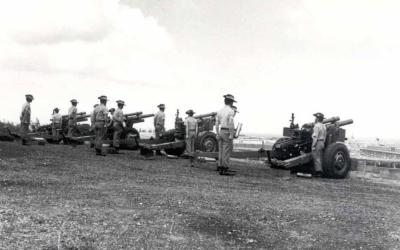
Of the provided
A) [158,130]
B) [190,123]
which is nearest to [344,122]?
[190,123]

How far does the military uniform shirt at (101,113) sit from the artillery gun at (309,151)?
561 cm

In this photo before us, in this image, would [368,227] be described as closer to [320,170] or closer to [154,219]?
[154,219]

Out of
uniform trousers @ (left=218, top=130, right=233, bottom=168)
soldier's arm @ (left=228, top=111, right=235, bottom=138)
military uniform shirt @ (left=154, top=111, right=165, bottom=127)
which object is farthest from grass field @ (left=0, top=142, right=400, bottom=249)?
military uniform shirt @ (left=154, top=111, right=165, bottom=127)

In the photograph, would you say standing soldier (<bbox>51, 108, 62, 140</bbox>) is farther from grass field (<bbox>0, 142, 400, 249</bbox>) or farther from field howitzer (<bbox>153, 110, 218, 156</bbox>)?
grass field (<bbox>0, 142, 400, 249</bbox>)

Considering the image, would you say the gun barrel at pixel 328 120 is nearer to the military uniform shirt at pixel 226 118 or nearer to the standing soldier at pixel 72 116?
the military uniform shirt at pixel 226 118

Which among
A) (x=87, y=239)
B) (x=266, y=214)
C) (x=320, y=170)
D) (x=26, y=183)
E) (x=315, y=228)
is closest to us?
(x=87, y=239)

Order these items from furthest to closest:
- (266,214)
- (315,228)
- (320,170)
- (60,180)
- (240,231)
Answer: (320,170), (60,180), (266,214), (315,228), (240,231)

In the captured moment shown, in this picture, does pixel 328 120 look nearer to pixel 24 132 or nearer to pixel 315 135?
pixel 315 135

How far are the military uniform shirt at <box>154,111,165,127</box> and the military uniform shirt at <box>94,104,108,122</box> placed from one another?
9.60ft

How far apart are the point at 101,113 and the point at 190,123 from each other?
3085 mm

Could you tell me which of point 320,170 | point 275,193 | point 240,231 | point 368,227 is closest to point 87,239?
point 240,231

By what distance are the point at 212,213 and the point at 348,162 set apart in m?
7.87

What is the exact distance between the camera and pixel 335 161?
12.3 metres

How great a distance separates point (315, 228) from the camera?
5668 millimetres
